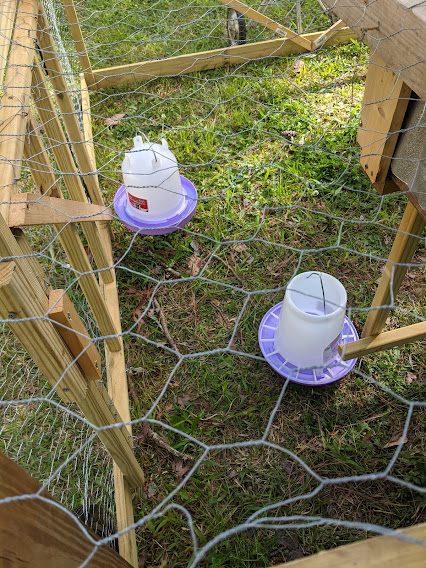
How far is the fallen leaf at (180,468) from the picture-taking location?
1.57 m

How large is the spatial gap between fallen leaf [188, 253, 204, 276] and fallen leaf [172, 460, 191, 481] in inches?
31.8

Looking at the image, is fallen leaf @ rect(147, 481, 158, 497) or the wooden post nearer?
the wooden post

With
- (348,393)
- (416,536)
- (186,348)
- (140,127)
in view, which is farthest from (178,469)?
(140,127)

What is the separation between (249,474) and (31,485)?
111 cm

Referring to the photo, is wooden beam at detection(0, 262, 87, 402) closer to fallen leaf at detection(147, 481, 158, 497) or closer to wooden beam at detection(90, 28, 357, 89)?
fallen leaf at detection(147, 481, 158, 497)

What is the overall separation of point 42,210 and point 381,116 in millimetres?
819

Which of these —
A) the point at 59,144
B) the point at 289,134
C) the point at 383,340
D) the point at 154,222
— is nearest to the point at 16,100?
the point at 59,144

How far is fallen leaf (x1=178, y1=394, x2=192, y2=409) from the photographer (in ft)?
5.62

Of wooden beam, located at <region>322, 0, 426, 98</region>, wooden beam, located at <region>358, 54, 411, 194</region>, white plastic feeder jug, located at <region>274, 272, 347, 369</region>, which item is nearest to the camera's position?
wooden beam, located at <region>322, 0, 426, 98</region>

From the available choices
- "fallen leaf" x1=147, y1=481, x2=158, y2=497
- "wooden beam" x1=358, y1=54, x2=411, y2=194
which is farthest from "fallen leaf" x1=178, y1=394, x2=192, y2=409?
"wooden beam" x1=358, y1=54, x2=411, y2=194

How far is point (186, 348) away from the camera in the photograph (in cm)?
186

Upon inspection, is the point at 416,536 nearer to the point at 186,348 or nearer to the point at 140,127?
the point at 186,348

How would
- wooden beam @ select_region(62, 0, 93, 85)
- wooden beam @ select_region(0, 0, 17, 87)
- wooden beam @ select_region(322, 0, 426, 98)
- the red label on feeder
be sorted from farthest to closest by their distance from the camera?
wooden beam @ select_region(62, 0, 93, 85) → the red label on feeder → wooden beam @ select_region(0, 0, 17, 87) → wooden beam @ select_region(322, 0, 426, 98)

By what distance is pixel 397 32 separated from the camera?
100 centimetres
